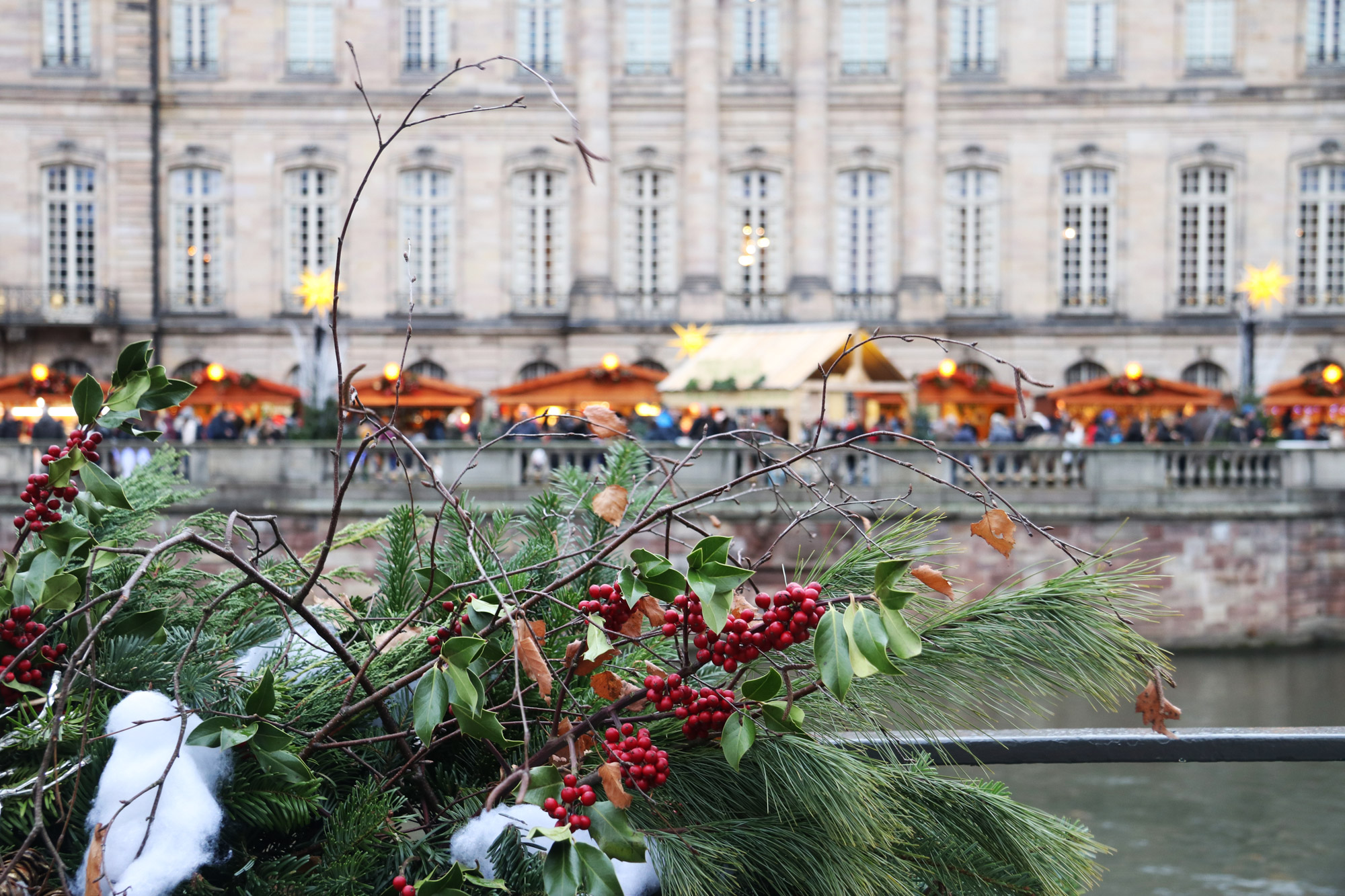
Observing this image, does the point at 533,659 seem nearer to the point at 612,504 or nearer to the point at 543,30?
the point at 612,504

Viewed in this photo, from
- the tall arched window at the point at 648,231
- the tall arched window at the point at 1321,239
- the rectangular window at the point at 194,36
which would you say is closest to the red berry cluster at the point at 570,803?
the tall arched window at the point at 648,231

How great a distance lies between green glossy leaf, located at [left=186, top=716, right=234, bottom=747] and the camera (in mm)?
1133

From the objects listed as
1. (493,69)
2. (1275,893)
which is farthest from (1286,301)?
(1275,893)

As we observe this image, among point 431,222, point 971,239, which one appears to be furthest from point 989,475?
point 431,222

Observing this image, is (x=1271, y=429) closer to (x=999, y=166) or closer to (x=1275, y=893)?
(x=999, y=166)

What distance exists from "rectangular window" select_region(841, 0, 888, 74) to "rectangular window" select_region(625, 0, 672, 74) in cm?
378

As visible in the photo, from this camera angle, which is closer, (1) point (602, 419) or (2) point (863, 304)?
(1) point (602, 419)

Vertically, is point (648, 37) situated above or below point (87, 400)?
above

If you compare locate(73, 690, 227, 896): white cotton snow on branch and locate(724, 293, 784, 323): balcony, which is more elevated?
locate(724, 293, 784, 323): balcony

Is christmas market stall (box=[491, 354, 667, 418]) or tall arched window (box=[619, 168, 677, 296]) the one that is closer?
christmas market stall (box=[491, 354, 667, 418])

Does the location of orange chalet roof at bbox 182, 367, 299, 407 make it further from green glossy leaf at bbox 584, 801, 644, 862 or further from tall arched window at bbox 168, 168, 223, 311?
green glossy leaf at bbox 584, 801, 644, 862

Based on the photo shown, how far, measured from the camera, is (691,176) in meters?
26.6

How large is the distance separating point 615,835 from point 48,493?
665 millimetres

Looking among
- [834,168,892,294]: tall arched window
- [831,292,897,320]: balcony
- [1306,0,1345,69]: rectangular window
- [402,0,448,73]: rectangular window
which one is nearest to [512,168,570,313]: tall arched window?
[402,0,448,73]: rectangular window
